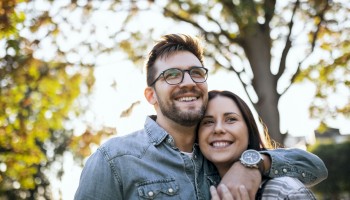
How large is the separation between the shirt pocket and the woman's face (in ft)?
1.59

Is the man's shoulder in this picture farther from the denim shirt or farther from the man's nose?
the man's nose

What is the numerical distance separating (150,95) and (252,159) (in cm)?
104

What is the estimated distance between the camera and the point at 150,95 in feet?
13.3

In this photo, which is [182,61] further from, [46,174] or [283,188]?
[46,174]

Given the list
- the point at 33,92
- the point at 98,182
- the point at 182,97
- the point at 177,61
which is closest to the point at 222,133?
the point at 182,97

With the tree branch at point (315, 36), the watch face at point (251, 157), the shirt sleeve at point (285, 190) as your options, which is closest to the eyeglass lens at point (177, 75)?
the watch face at point (251, 157)

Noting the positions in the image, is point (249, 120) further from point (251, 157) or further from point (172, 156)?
point (172, 156)

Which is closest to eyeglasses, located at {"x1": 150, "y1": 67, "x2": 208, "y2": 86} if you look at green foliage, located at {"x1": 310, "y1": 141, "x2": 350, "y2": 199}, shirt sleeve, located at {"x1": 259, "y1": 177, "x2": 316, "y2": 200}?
shirt sleeve, located at {"x1": 259, "y1": 177, "x2": 316, "y2": 200}

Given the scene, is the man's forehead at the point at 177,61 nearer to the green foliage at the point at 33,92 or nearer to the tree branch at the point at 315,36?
the green foliage at the point at 33,92

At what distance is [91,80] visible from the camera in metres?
10.4

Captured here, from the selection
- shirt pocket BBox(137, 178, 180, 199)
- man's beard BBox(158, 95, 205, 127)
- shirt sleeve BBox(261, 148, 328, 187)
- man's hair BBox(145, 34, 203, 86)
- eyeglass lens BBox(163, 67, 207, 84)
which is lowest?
shirt sleeve BBox(261, 148, 328, 187)

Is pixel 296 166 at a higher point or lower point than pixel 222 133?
lower

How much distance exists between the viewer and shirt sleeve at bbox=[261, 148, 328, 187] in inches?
145

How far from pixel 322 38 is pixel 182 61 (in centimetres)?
689
